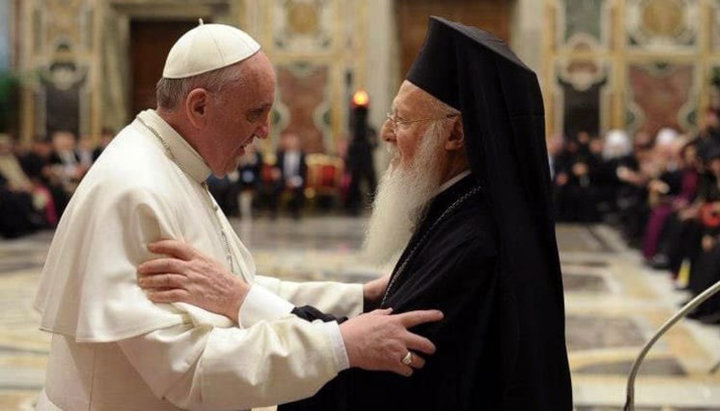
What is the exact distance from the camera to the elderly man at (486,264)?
2.57 m

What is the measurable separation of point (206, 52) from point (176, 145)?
9.2 inches

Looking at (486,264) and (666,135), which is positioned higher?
(486,264)

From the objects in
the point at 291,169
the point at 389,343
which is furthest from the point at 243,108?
the point at 291,169

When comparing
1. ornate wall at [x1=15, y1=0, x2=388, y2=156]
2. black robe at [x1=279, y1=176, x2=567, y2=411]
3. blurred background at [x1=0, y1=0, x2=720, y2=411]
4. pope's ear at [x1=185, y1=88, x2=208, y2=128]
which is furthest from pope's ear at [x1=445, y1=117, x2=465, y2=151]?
ornate wall at [x1=15, y1=0, x2=388, y2=156]

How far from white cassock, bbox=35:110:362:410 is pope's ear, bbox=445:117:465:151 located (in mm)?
508

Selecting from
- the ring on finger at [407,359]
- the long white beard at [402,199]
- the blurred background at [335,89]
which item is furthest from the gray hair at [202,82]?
the blurred background at [335,89]

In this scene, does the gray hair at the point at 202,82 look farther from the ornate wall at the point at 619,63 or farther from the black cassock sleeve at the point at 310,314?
the ornate wall at the point at 619,63

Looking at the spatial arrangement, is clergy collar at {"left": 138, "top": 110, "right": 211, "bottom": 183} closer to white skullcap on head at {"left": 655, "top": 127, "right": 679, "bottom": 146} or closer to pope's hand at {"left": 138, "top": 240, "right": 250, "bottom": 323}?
pope's hand at {"left": 138, "top": 240, "right": 250, "bottom": 323}

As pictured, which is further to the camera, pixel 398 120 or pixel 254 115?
pixel 398 120

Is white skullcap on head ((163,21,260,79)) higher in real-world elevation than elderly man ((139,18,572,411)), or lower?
higher

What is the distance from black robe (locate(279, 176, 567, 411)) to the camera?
257 centimetres

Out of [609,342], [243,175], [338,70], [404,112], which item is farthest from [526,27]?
[404,112]

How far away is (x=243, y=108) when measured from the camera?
2684 mm

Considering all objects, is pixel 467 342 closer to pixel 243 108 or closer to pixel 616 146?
pixel 243 108
